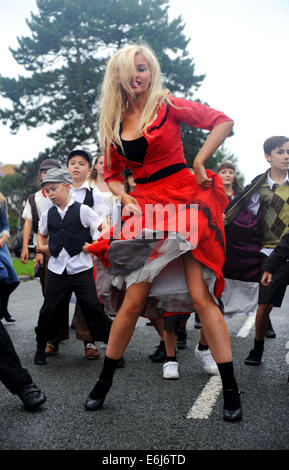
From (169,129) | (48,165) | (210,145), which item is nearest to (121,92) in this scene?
(169,129)

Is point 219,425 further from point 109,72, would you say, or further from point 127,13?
point 127,13

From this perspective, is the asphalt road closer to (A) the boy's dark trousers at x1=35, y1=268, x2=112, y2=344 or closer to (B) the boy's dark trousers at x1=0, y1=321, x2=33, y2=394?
(B) the boy's dark trousers at x1=0, y1=321, x2=33, y2=394

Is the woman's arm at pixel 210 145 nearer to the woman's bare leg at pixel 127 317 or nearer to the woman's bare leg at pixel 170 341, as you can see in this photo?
the woman's bare leg at pixel 127 317

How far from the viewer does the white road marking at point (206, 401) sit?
306cm

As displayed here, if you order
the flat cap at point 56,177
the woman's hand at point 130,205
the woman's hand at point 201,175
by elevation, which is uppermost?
the woman's hand at point 201,175

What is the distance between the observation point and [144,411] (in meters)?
3.13

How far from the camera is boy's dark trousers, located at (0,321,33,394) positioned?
10.2ft

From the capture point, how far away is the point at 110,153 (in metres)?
3.39

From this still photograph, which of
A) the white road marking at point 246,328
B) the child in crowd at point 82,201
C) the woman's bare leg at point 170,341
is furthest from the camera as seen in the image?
the white road marking at point 246,328

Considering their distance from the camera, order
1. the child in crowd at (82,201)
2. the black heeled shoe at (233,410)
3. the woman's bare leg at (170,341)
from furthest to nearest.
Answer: the child in crowd at (82,201) → the woman's bare leg at (170,341) → the black heeled shoe at (233,410)

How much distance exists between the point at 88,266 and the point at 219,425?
2.08m

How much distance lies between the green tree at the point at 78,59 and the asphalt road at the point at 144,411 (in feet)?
67.5

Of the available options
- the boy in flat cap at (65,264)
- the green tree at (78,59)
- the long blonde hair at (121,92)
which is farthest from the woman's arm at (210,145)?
the green tree at (78,59)
